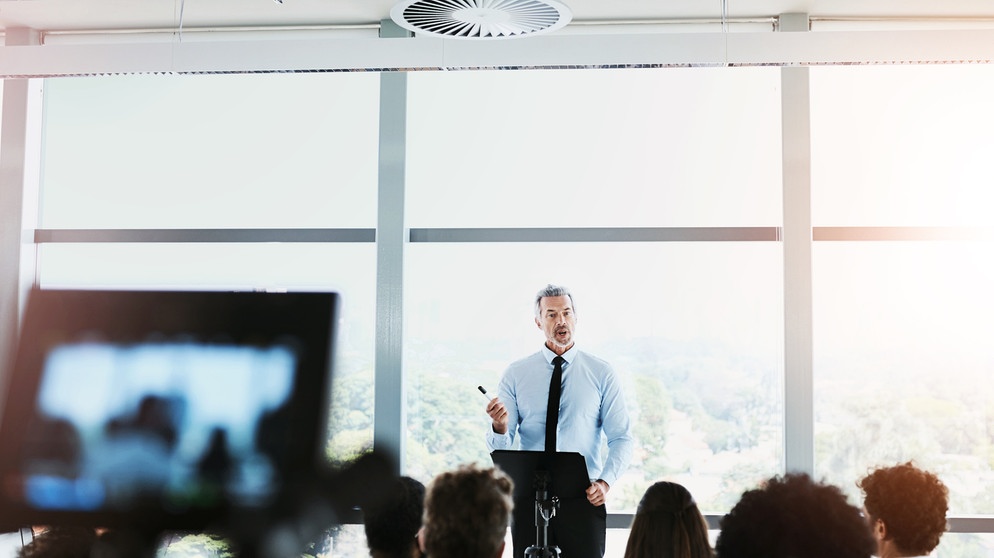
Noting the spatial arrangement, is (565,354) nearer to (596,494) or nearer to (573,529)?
(596,494)

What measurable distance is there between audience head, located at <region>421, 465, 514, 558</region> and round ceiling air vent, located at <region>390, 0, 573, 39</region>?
149cm

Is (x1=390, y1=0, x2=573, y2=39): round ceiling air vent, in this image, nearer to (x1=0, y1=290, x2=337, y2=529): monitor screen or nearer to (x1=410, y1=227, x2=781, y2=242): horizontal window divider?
(x1=410, y1=227, x2=781, y2=242): horizontal window divider

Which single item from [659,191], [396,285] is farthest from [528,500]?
[659,191]

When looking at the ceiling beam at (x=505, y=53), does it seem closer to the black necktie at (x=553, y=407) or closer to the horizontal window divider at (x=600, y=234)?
the horizontal window divider at (x=600, y=234)

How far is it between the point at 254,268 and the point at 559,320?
5.99ft

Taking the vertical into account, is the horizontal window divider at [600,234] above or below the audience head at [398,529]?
above

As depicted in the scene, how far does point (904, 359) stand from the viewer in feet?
14.6

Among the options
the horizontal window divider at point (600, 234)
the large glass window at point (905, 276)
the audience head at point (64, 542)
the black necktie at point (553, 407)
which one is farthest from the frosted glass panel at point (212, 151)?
the audience head at point (64, 542)

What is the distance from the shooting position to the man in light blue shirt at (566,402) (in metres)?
3.96

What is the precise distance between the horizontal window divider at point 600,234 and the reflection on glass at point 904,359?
40 cm

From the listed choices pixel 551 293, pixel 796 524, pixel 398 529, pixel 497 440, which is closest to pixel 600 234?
pixel 551 293

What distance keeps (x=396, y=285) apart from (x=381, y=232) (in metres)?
0.31

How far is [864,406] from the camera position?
175 inches

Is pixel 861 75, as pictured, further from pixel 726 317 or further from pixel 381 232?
pixel 381 232
